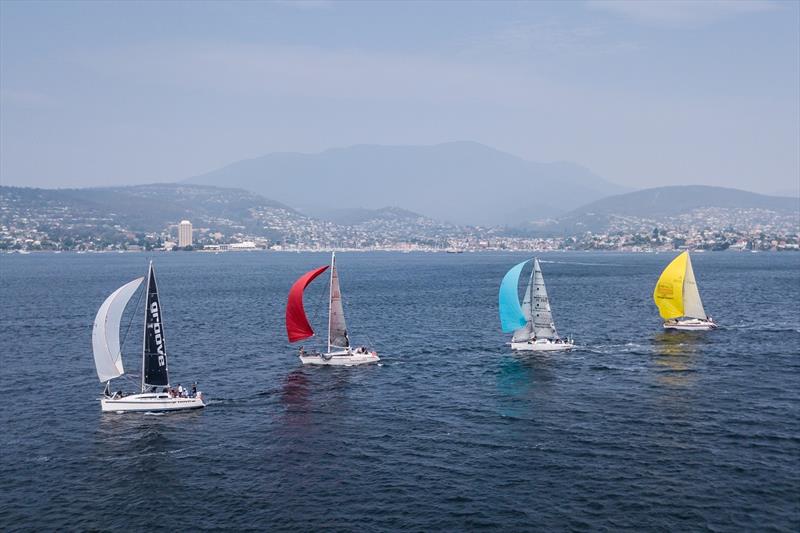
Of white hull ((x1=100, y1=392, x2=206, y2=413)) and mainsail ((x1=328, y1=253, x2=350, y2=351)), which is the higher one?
mainsail ((x1=328, y1=253, x2=350, y2=351))

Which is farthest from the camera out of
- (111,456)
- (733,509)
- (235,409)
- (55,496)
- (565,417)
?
(235,409)

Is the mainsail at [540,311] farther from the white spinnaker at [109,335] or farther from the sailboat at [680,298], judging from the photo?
the white spinnaker at [109,335]

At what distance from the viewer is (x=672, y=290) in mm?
87062

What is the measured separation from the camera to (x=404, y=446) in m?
44.2

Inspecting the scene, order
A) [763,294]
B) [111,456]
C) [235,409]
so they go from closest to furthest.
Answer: [111,456] → [235,409] → [763,294]

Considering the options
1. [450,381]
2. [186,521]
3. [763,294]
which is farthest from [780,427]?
[763,294]

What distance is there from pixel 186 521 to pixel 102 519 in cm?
439

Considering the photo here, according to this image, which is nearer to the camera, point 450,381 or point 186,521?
point 186,521

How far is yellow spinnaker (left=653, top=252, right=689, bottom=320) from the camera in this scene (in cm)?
8638

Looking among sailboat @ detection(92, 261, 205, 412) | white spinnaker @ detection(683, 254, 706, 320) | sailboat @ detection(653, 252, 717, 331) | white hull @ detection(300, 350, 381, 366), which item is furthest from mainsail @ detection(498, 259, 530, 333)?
sailboat @ detection(92, 261, 205, 412)

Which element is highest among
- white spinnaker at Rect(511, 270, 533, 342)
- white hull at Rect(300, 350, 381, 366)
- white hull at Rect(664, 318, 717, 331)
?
white spinnaker at Rect(511, 270, 533, 342)

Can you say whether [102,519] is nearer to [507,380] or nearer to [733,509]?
[733,509]

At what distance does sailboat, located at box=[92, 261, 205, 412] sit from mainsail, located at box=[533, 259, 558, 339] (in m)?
37.5

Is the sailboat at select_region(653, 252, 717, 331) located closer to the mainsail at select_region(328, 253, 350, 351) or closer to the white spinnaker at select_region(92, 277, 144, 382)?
the mainsail at select_region(328, 253, 350, 351)
